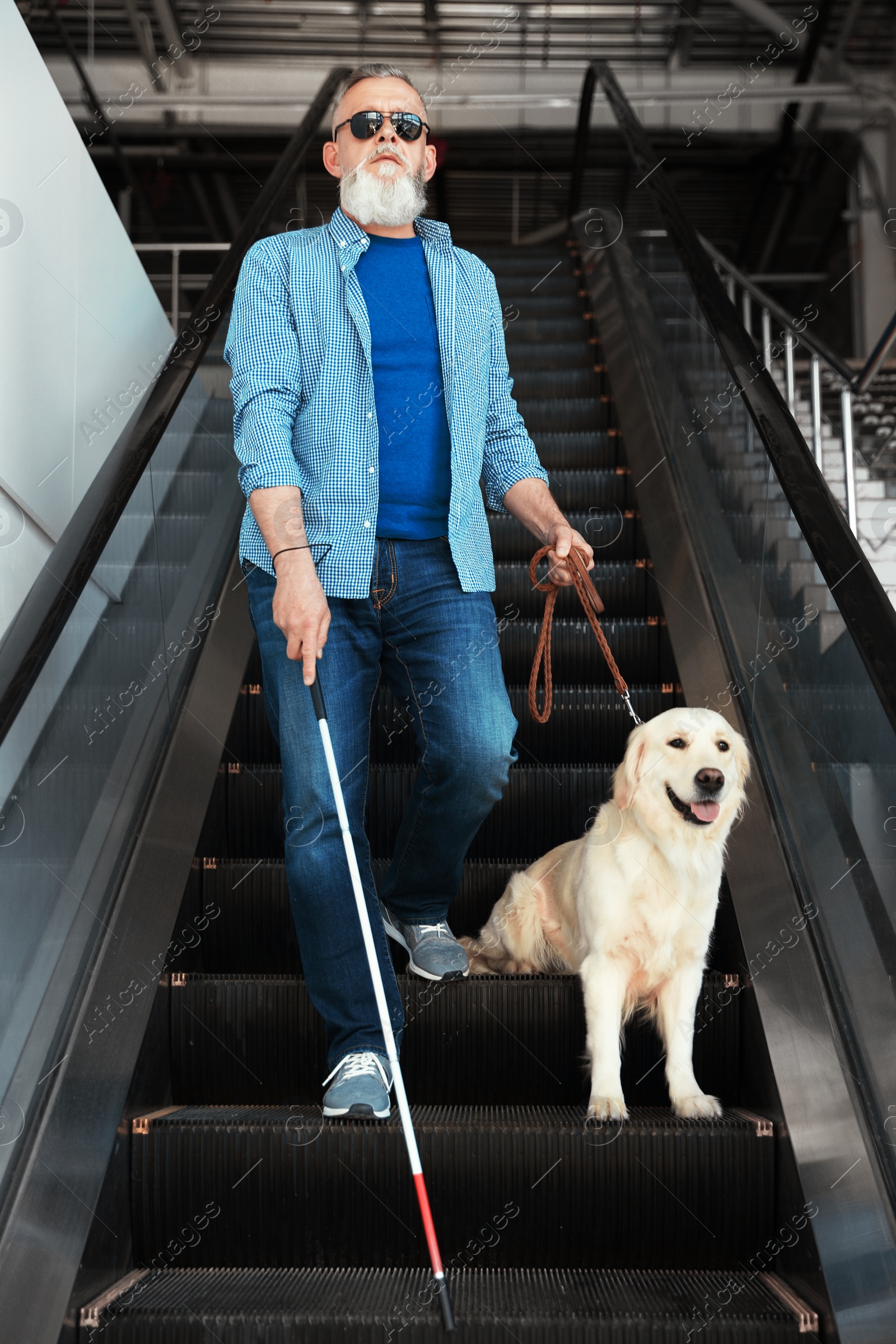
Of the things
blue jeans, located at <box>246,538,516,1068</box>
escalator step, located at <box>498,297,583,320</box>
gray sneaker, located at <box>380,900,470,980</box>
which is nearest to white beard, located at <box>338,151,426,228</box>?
blue jeans, located at <box>246,538,516,1068</box>

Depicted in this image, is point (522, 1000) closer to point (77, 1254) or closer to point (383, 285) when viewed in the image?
point (77, 1254)

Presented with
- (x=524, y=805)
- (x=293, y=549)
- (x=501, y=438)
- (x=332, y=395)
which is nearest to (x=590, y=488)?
(x=524, y=805)

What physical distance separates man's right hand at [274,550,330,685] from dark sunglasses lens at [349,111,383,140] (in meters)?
1.03

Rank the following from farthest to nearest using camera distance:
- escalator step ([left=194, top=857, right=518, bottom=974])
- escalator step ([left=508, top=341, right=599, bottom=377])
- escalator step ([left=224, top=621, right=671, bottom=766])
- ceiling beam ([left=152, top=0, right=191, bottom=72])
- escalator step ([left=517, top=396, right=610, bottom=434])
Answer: ceiling beam ([left=152, top=0, right=191, bottom=72])
escalator step ([left=508, top=341, right=599, bottom=377])
escalator step ([left=517, top=396, right=610, bottom=434])
escalator step ([left=224, top=621, right=671, bottom=766])
escalator step ([left=194, top=857, right=518, bottom=974])

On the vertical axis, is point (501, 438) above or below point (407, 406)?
above

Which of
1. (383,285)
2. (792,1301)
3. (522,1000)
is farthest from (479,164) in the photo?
(792,1301)

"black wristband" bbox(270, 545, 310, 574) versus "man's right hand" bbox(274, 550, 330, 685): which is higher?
"black wristband" bbox(270, 545, 310, 574)

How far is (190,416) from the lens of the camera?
3912mm

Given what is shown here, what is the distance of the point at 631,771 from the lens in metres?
2.84

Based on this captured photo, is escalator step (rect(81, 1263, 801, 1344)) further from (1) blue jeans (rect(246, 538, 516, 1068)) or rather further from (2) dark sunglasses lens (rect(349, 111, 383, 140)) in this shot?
(2) dark sunglasses lens (rect(349, 111, 383, 140))

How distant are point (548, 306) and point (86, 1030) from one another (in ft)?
19.3

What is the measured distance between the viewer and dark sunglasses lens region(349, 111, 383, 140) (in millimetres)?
2664

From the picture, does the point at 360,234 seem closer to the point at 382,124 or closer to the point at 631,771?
the point at 382,124

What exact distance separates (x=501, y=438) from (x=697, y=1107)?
1587mm
